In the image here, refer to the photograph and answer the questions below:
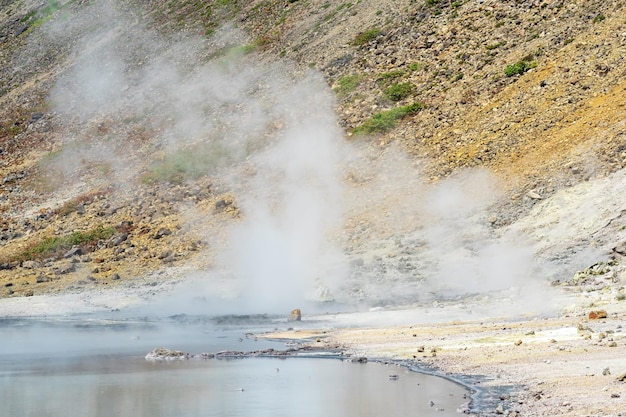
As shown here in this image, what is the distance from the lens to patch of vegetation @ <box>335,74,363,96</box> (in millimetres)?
65856

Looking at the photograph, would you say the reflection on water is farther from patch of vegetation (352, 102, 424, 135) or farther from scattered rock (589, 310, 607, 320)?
patch of vegetation (352, 102, 424, 135)

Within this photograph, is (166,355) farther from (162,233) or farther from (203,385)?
(162,233)

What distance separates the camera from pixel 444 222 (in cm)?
4619

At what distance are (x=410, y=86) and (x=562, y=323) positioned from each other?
123ft

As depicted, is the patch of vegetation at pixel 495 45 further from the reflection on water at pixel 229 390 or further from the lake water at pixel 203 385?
the reflection on water at pixel 229 390

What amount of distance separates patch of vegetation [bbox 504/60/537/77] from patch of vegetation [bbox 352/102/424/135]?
17.1 feet

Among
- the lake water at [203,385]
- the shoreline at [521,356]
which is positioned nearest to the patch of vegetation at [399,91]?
the lake water at [203,385]

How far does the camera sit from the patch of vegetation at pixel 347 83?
65.9 m

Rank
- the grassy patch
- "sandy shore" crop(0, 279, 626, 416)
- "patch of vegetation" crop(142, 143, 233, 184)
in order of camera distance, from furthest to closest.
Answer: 1. the grassy patch
2. "patch of vegetation" crop(142, 143, 233, 184)
3. "sandy shore" crop(0, 279, 626, 416)

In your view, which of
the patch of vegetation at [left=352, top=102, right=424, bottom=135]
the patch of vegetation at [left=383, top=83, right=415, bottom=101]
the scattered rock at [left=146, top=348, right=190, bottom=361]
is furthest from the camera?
the patch of vegetation at [left=383, top=83, right=415, bottom=101]

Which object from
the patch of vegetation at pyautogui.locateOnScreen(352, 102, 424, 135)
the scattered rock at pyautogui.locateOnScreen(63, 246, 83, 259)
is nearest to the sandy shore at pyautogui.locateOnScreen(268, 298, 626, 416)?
the scattered rock at pyautogui.locateOnScreen(63, 246, 83, 259)

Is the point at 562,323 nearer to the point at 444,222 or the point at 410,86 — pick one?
the point at 444,222

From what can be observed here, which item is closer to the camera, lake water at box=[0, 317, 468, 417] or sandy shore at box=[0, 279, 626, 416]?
sandy shore at box=[0, 279, 626, 416]

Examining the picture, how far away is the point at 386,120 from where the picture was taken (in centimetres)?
5947
